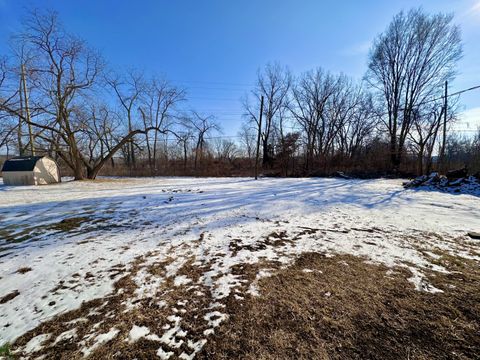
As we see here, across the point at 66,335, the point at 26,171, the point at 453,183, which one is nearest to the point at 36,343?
the point at 66,335

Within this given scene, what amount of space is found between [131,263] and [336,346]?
10.1 ft

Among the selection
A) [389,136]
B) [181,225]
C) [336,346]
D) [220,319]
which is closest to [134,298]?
[220,319]

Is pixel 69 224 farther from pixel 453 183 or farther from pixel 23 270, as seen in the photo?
pixel 453 183

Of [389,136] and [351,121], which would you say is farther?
[351,121]

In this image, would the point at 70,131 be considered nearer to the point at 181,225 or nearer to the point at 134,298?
the point at 181,225

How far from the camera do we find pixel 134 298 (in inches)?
93.4

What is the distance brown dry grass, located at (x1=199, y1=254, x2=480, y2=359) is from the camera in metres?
1.71

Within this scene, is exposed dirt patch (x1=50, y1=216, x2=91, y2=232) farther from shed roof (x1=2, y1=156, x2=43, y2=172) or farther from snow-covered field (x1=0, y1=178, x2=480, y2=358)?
shed roof (x1=2, y1=156, x2=43, y2=172)

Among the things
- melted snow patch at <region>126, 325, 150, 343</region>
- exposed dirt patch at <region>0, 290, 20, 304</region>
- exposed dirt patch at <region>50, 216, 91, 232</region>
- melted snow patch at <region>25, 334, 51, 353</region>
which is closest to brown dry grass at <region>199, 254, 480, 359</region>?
melted snow patch at <region>126, 325, 150, 343</region>

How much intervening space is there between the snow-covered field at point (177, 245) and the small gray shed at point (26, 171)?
7998mm

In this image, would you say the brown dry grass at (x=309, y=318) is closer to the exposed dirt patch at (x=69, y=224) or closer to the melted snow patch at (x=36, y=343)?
the melted snow patch at (x=36, y=343)

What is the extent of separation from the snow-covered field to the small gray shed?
800 centimetres

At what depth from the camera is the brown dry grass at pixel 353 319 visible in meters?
1.71

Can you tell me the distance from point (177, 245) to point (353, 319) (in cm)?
314
